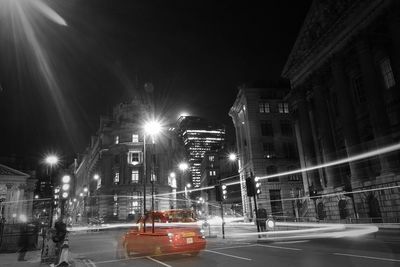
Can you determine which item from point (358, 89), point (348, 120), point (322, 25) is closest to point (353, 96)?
point (358, 89)

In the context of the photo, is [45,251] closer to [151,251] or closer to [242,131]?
[151,251]

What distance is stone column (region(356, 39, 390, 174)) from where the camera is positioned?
25703 mm

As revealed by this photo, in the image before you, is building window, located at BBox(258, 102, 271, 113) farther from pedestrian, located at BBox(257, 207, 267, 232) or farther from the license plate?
the license plate

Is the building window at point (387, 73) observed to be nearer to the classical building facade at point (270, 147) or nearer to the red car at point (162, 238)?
the red car at point (162, 238)

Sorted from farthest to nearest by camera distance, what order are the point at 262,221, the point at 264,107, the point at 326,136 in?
the point at 264,107 → the point at 326,136 → the point at 262,221

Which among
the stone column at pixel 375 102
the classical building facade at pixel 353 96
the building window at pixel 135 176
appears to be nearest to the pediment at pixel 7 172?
the building window at pixel 135 176

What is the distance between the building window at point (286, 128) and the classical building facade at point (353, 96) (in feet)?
59.0

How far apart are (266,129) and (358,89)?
24318 millimetres

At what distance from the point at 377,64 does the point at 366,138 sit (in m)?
7.48

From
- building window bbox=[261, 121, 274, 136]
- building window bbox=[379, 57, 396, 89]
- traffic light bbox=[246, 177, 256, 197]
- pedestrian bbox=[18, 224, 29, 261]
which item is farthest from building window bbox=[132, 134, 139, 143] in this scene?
traffic light bbox=[246, 177, 256, 197]

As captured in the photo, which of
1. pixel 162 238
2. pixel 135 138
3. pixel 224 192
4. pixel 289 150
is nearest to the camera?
pixel 162 238

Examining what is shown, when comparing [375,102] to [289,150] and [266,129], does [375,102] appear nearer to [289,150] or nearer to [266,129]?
[266,129]

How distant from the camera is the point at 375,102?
26.2 m

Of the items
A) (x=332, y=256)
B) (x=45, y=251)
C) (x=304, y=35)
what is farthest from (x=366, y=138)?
(x=45, y=251)
